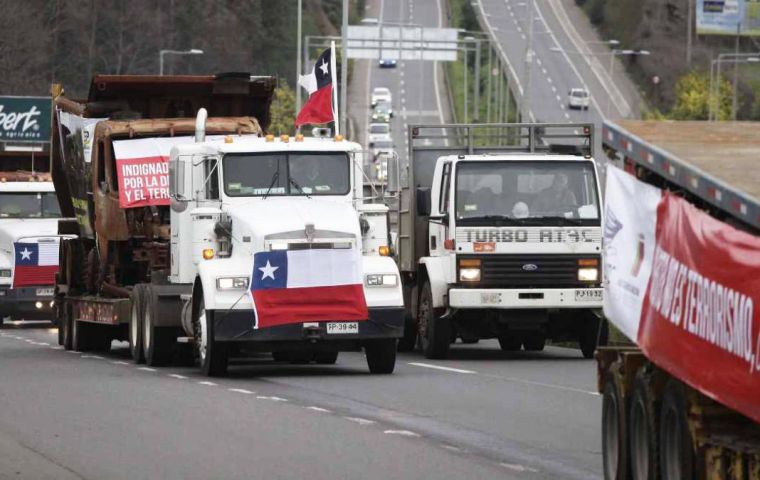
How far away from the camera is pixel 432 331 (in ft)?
89.5

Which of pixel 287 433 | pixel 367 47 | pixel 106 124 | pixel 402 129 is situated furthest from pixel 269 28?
pixel 287 433

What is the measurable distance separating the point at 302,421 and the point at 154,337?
7.95 meters

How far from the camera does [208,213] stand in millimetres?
24312

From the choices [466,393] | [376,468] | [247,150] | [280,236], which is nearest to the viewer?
[376,468]

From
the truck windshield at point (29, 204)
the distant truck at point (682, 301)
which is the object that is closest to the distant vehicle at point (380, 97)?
the truck windshield at point (29, 204)

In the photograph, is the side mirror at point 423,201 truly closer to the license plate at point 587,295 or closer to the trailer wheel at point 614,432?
the license plate at point 587,295

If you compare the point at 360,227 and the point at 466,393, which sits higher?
the point at 360,227

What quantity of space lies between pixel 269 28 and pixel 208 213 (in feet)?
391

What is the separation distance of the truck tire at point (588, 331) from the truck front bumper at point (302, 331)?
468cm

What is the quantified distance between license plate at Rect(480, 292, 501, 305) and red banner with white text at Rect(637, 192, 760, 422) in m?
14.9

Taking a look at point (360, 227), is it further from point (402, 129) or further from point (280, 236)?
point (402, 129)

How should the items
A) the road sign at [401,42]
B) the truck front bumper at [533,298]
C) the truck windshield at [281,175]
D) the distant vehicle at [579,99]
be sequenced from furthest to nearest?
the distant vehicle at [579,99] < the road sign at [401,42] < the truck front bumper at [533,298] < the truck windshield at [281,175]

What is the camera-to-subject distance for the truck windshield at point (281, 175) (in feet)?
80.4

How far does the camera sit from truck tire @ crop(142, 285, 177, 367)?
25312 mm
